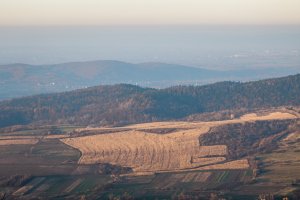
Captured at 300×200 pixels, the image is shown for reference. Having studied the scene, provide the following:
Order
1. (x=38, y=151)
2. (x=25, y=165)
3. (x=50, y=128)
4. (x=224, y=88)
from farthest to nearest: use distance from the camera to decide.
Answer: (x=224, y=88) < (x=50, y=128) < (x=38, y=151) < (x=25, y=165)

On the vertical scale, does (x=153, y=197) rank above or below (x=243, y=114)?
below

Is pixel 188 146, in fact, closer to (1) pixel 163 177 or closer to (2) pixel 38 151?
(1) pixel 163 177

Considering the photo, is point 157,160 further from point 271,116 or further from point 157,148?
point 271,116

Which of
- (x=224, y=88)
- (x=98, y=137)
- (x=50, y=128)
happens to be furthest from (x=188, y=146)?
(x=224, y=88)

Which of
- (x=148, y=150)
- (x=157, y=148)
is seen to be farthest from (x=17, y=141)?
(x=157, y=148)

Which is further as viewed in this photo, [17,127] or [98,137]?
[17,127]

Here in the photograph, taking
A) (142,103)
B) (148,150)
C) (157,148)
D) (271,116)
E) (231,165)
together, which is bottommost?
(231,165)

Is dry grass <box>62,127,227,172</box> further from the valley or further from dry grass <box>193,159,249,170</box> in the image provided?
dry grass <box>193,159,249,170</box>
